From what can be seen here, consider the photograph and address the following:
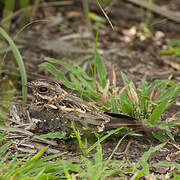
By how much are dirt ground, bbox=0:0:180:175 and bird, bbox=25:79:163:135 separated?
19 centimetres

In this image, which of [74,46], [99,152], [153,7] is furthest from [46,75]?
[153,7]

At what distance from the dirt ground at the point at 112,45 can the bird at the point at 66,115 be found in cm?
19

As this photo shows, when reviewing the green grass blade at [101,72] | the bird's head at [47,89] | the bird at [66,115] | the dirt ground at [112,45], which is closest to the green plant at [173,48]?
the dirt ground at [112,45]

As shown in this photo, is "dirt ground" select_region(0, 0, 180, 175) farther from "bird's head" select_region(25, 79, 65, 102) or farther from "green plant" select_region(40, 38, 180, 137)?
"bird's head" select_region(25, 79, 65, 102)

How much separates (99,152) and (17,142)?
3.22 ft

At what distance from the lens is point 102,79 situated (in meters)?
4.33

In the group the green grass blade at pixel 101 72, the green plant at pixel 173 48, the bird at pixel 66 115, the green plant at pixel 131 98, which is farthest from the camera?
the green plant at pixel 173 48

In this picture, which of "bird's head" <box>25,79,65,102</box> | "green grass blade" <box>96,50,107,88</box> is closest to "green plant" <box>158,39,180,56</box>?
"green grass blade" <box>96,50,107,88</box>

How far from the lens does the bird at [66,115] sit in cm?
353

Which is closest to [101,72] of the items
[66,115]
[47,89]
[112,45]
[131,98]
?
[131,98]

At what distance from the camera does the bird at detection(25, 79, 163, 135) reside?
3527mm

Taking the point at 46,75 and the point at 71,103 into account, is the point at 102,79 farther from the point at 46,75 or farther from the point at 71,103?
the point at 46,75

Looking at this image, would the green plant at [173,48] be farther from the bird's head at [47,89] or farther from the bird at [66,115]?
the bird's head at [47,89]

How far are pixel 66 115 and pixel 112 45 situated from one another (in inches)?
119
